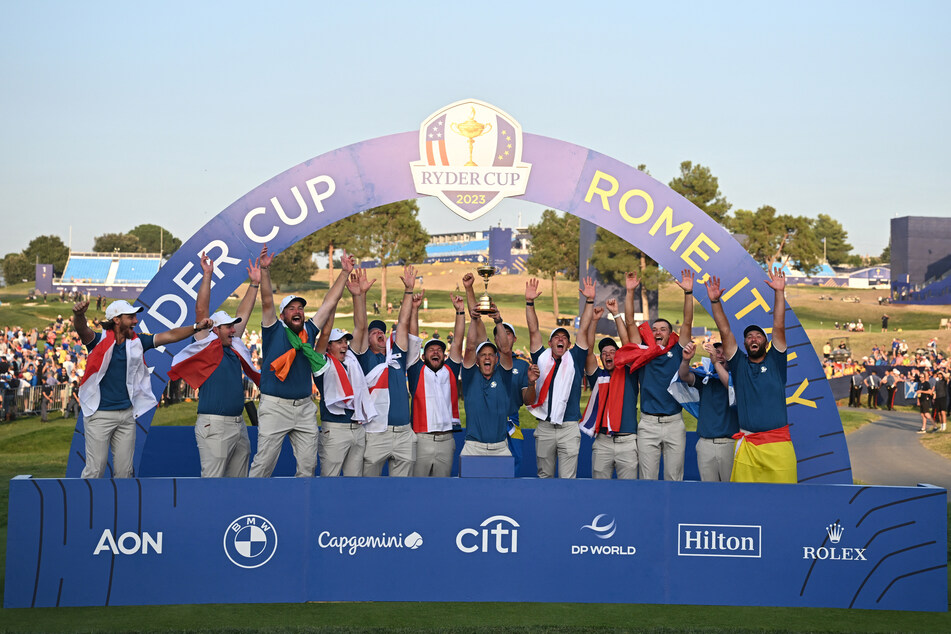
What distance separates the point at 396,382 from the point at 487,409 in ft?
3.54

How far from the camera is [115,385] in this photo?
7.80 metres

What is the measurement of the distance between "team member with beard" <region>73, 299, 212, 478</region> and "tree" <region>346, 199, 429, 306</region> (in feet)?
148

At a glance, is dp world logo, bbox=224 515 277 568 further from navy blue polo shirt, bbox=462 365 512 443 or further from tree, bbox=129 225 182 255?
tree, bbox=129 225 182 255

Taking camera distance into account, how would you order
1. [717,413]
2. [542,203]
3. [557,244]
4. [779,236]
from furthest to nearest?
1. [779,236]
2. [557,244]
3. [542,203]
4. [717,413]

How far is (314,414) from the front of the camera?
8016 mm

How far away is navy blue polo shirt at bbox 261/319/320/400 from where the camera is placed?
310 inches

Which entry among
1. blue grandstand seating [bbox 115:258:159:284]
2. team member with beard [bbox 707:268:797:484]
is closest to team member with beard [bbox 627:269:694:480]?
team member with beard [bbox 707:268:797:484]

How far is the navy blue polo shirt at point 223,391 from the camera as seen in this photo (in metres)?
7.88

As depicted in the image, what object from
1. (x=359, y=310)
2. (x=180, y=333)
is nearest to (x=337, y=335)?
(x=359, y=310)

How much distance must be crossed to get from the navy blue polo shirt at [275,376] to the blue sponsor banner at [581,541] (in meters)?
1.17

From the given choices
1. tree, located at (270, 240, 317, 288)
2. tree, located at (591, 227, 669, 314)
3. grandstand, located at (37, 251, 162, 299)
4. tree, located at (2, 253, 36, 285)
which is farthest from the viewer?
tree, located at (2, 253, 36, 285)

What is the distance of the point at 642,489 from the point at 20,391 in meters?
18.5

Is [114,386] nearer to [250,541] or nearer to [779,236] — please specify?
[250,541]

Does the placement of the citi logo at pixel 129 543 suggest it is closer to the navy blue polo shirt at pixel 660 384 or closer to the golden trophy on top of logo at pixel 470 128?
the navy blue polo shirt at pixel 660 384
